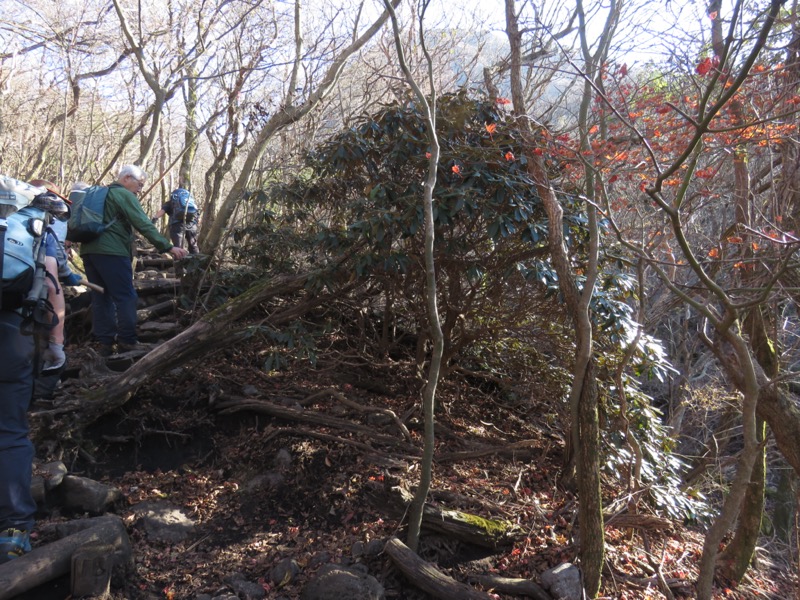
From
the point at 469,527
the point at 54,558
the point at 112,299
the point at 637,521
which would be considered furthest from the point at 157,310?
the point at 637,521

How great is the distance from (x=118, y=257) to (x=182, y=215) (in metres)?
2.70

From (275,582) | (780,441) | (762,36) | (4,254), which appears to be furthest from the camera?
(780,441)

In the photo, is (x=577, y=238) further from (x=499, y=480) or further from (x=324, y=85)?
(x=324, y=85)

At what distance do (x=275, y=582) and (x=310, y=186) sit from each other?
3.70m

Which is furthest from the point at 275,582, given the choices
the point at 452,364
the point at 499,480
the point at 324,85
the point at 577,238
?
the point at 324,85

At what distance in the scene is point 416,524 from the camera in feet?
12.3

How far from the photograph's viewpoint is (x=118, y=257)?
16.8 ft

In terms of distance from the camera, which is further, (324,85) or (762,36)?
(324,85)

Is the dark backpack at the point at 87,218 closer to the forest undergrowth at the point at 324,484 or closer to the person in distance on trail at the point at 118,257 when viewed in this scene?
the person in distance on trail at the point at 118,257

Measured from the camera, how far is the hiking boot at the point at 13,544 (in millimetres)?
2998

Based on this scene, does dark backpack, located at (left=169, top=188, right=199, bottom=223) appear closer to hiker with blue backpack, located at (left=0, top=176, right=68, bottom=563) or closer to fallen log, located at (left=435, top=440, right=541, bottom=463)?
hiker with blue backpack, located at (left=0, top=176, right=68, bottom=563)

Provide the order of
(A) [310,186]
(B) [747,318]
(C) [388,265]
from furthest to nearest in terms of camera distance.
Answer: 1. (A) [310,186]
2. (B) [747,318]
3. (C) [388,265]

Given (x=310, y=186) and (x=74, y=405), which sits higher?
(x=310, y=186)

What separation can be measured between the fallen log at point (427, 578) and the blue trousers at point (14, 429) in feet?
7.21
